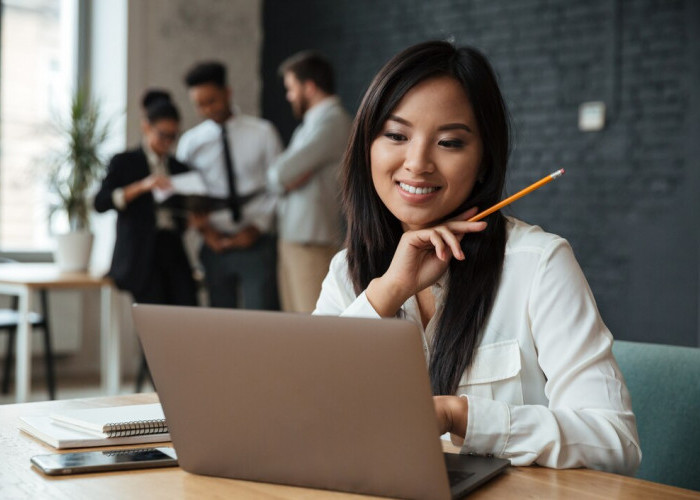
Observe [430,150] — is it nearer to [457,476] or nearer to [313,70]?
[457,476]

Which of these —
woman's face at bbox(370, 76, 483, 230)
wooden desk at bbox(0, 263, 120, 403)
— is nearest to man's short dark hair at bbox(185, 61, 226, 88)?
wooden desk at bbox(0, 263, 120, 403)

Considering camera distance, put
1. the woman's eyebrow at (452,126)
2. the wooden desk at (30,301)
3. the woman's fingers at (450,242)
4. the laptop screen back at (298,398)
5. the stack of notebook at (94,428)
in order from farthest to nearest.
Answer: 1. the wooden desk at (30,301)
2. the woman's eyebrow at (452,126)
3. the woman's fingers at (450,242)
4. the stack of notebook at (94,428)
5. the laptop screen back at (298,398)

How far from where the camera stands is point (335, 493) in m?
0.92

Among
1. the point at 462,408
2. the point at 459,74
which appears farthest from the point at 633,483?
the point at 459,74

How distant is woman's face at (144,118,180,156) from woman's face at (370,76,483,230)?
2.91 m

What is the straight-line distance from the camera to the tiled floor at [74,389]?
198 inches

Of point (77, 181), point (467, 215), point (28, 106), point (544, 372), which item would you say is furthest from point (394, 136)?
point (28, 106)

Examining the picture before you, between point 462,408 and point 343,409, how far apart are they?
244 mm

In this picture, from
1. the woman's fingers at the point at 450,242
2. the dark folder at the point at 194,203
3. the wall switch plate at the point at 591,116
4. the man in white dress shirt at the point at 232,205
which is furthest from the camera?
the wall switch plate at the point at 591,116

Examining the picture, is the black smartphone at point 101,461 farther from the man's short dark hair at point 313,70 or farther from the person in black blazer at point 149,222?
the man's short dark hair at point 313,70

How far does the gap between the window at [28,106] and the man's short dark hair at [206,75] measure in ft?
5.62

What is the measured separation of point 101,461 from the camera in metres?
1.04

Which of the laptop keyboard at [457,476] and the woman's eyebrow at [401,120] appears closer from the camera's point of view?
the laptop keyboard at [457,476]

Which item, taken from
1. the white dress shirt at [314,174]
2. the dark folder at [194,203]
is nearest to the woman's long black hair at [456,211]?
the white dress shirt at [314,174]
